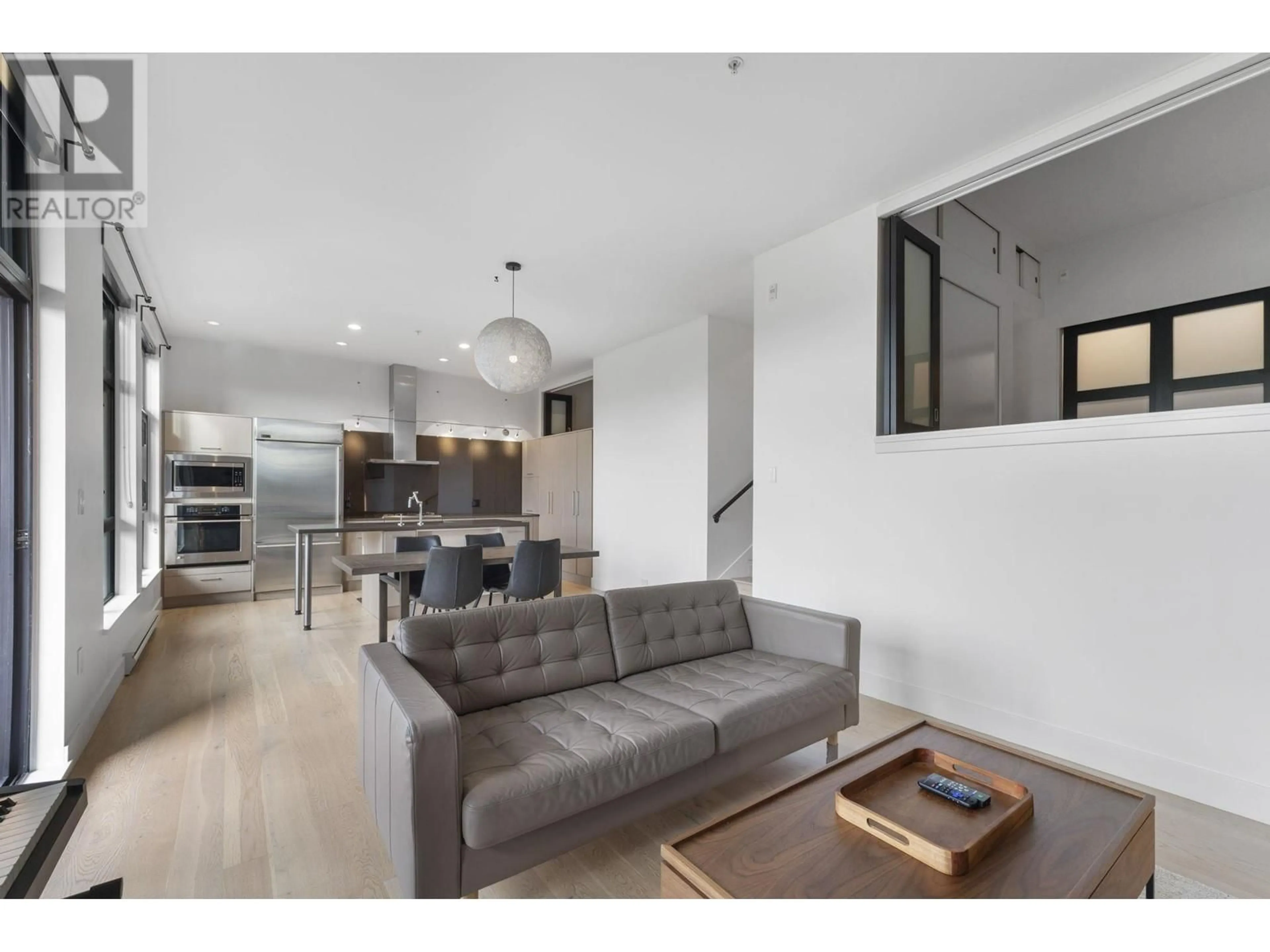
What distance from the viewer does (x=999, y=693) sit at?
2.78 metres

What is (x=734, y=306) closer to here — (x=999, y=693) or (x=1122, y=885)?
(x=999, y=693)

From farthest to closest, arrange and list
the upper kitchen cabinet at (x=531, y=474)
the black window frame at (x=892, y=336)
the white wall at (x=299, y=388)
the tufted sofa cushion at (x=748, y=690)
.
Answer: the upper kitchen cabinet at (x=531, y=474)
the white wall at (x=299, y=388)
the black window frame at (x=892, y=336)
the tufted sofa cushion at (x=748, y=690)

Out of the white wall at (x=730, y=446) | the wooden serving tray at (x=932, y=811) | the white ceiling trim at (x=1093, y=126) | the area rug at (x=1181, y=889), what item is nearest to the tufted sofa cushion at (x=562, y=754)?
the wooden serving tray at (x=932, y=811)

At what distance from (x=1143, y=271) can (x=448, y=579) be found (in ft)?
18.6

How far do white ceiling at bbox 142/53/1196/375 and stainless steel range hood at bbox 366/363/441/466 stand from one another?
2699 mm

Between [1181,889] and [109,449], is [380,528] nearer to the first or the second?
[109,449]

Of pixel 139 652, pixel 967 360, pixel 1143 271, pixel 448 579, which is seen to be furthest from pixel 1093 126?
pixel 139 652

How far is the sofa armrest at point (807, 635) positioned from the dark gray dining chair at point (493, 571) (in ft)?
7.22

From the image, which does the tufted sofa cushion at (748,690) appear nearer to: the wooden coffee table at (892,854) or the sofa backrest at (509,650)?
the sofa backrest at (509,650)

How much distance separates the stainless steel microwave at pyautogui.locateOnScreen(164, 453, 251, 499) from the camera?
5.45 m

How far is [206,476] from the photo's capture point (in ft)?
18.4

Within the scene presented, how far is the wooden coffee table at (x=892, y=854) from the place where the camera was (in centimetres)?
119
